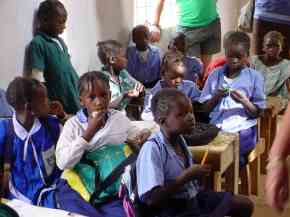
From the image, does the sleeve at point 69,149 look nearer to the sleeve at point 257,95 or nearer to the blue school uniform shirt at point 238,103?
the blue school uniform shirt at point 238,103

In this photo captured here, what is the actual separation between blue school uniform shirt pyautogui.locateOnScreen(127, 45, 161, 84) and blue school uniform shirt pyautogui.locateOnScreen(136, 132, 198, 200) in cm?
243

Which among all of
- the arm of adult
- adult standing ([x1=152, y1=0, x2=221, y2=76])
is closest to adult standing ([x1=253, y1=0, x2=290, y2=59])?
adult standing ([x1=152, y1=0, x2=221, y2=76])

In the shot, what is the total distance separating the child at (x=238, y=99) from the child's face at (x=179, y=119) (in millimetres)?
1065

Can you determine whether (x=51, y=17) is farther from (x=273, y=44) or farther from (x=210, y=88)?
(x=273, y=44)

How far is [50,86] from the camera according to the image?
385 cm

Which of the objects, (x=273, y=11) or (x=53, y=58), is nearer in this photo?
(x=53, y=58)

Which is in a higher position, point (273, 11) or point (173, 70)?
point (273, 11)

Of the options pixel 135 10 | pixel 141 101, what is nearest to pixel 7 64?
pixel 141 101

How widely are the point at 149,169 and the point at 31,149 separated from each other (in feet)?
1.96

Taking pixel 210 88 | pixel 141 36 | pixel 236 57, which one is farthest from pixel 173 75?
pixel 141 36

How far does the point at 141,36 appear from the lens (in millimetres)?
5031

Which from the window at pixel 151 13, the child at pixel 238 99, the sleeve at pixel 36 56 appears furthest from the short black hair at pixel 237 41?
the window at pixel 151 13

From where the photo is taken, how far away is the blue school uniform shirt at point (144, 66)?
4.96 metres

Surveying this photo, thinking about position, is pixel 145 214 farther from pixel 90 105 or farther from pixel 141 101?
pixel 141 101
